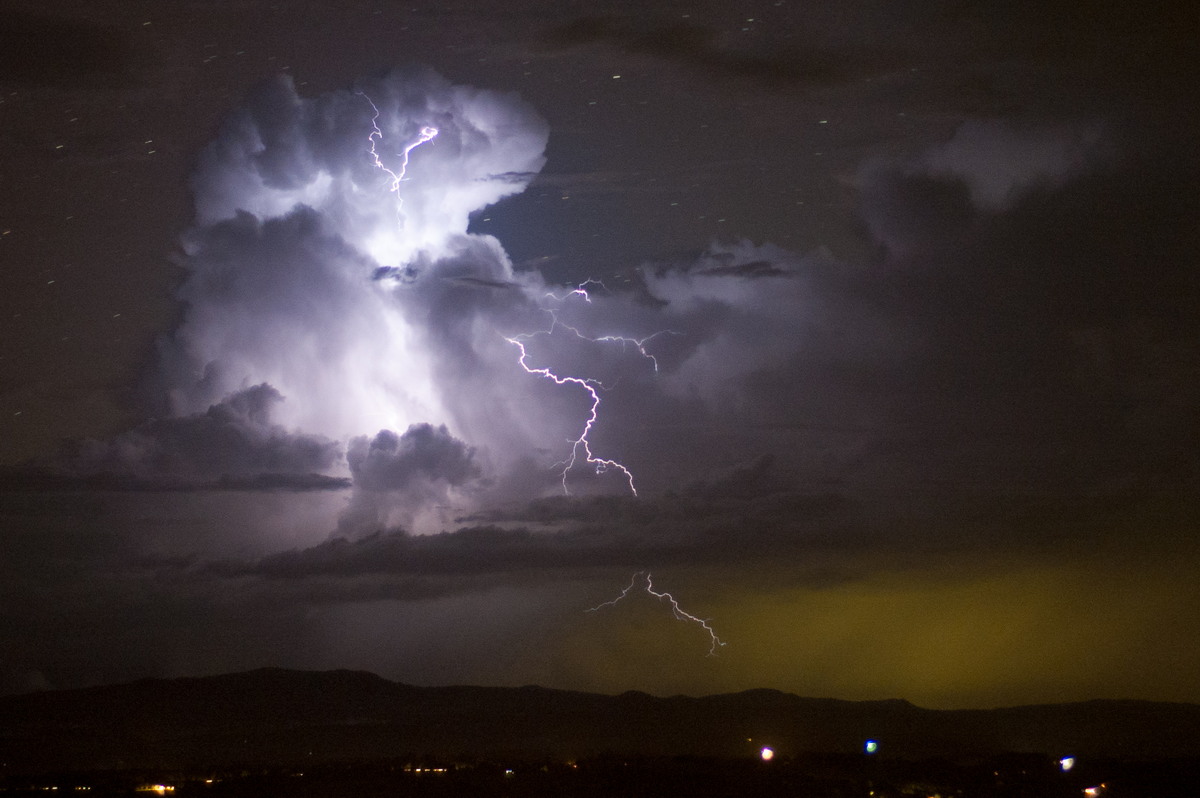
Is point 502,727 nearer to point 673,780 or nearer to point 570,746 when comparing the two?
point 570,746

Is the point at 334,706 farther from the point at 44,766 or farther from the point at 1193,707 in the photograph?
the point at 1193,707

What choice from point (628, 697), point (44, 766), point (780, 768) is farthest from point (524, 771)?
point (628, 697)

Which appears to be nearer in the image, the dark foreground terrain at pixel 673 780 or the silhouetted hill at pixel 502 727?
the dark foreground terrain at pixel 673 780

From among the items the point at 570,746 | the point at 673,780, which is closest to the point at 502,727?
the point at 570,746

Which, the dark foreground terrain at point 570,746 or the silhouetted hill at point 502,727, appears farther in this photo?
the silhouetted hill at point 502,727
